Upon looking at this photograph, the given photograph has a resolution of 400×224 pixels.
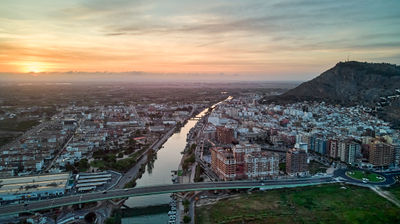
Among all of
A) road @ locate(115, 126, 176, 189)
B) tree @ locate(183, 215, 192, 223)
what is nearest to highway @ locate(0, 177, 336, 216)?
road @ locate(115, 126, 176, 189)

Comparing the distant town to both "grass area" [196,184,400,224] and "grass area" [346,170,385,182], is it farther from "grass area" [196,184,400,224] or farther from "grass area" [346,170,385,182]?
"grass area" [196,184,400,224]

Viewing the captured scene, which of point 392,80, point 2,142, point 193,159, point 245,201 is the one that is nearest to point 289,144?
point 193,159

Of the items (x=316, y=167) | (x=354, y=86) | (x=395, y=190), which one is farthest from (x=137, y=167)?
(x=354, y=86)

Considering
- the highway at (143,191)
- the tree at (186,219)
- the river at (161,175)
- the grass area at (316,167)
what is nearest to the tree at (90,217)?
the highway at (143,191)

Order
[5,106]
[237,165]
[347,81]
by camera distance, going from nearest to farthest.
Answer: [237,165], [5,106], [347,81]

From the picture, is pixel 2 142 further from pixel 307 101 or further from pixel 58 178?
pixel 307 101

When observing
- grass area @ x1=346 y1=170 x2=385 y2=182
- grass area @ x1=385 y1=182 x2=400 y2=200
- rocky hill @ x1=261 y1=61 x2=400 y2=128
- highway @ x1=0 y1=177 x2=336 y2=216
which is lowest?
grass area @ x1=385 y1=182 x2=400 y2=200

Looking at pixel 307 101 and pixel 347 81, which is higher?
pixel 347 81
